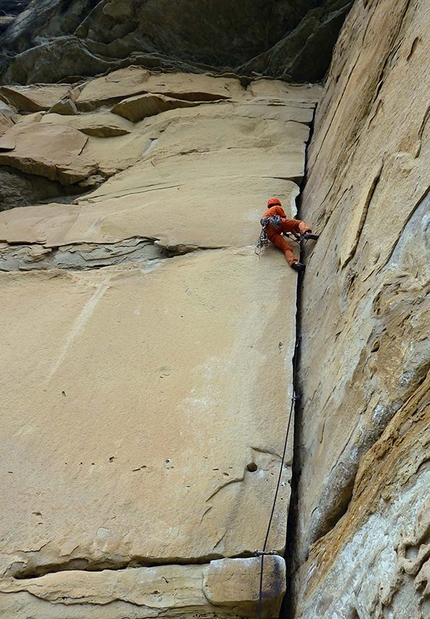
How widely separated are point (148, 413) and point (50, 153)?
5.09 meters

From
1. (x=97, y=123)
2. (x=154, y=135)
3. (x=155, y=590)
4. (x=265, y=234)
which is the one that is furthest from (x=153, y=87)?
(x=155, y=590)

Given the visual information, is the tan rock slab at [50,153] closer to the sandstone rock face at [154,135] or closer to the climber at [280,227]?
the sandstone rock face at [154,135]

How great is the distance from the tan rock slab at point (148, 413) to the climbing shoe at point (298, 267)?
8cm

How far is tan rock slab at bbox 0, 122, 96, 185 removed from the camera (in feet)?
21.2

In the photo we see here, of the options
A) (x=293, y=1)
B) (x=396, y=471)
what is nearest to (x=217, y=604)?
(x=396, y=471)

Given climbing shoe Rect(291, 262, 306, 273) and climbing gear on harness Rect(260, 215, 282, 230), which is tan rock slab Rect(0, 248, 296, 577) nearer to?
climbing shoe Rect(291, 262, 306, 273)

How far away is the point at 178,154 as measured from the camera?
6105mm

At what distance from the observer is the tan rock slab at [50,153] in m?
6.45

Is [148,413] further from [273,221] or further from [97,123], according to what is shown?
[97,123]

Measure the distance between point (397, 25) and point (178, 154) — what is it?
325cm

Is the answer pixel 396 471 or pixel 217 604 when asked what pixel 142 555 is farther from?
pixel 396 471

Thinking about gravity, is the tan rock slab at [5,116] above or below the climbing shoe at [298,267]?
below

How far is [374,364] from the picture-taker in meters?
1.87

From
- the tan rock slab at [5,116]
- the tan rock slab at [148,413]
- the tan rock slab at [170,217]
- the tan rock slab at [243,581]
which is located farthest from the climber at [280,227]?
the tan rock slab at [5,116]
